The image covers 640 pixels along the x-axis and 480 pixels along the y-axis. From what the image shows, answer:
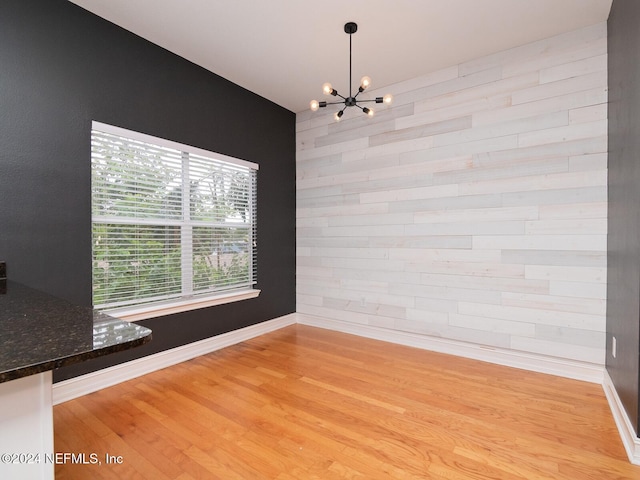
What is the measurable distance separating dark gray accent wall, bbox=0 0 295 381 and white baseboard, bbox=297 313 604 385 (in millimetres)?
1762

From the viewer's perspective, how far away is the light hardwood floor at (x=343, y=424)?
5.54 ft

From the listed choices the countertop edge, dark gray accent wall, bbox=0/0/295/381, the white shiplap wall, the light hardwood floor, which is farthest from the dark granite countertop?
the white shiplap wall

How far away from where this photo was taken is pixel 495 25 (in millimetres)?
2705

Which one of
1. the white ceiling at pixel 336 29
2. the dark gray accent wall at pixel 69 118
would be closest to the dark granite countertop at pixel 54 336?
the dark gray accent wall at pixel 69 118

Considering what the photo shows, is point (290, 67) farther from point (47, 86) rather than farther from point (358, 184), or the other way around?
point (47, 86)

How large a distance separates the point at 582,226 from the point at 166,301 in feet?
12.2

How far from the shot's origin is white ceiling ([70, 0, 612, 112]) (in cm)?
249

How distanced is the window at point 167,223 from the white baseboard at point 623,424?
329 cm

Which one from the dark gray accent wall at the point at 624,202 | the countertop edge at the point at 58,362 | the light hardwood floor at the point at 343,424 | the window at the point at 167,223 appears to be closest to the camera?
the countertop edge at the point at 58,362

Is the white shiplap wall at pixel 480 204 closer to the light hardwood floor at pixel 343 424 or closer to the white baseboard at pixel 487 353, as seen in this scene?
the white baseboard at pixel 487 353

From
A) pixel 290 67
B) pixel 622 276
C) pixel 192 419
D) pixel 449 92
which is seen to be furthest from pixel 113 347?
pixel 449 92

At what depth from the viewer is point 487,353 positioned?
123 inches

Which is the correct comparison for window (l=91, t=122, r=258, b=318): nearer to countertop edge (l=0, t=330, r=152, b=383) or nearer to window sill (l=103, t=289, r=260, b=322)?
window sill (l=103, t=289, r=260, b=322)

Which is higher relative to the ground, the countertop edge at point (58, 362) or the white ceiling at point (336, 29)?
the white ceiling at point (336, 29)
